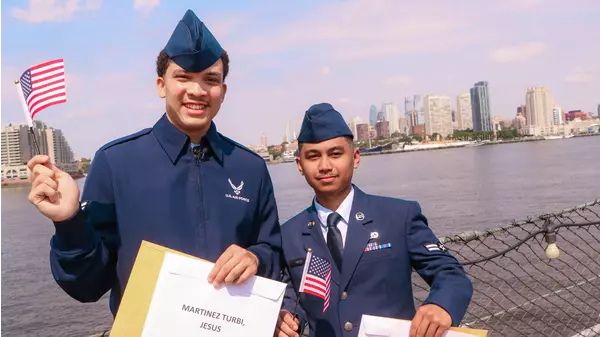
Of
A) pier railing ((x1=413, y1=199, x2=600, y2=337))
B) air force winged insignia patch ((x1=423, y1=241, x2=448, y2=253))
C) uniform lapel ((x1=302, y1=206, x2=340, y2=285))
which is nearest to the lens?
air force winged insignia patch ((x1=423, y1=241, x2=448, y2=253))

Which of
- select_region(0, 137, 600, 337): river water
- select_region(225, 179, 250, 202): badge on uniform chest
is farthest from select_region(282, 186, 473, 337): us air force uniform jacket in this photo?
select_region(0, 137, 600, 337): river water

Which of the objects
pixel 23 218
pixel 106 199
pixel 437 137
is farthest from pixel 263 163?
pixel 437 137

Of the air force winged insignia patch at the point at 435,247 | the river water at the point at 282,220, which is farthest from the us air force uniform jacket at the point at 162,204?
the river water at the point at 282,220

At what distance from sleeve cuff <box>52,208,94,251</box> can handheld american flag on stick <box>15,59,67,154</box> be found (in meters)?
0.63

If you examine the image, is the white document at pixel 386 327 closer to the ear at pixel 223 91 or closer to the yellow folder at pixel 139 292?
the yellow folder at pixel 139 292

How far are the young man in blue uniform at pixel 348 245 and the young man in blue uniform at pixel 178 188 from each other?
467 mm

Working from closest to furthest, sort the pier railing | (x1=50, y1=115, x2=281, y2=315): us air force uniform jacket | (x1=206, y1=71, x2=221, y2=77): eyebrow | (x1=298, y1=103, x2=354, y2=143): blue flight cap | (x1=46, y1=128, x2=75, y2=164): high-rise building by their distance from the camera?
1. (x1=50, y1=115, x2=281, y2=315): us air force uniform jacket
2. (x1=206, y1=71, x2=221, y2=77): eyebrow
3. (x1=298, y1=103, x2=354, y2=143): blue flight cap
4. (x1=46, y1=128, x2=75, y2=164): high-rise building
5. the pier railing

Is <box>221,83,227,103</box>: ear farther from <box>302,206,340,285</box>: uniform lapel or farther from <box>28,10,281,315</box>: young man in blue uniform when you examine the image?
<box>302,206,340,285</box>: uniform lapel

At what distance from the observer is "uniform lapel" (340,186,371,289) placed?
2768 mm

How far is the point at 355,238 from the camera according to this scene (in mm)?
2814

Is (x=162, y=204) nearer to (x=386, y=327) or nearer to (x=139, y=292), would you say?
(x=139, y=292)

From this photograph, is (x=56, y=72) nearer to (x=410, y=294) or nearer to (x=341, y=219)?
(x=341, y=219)

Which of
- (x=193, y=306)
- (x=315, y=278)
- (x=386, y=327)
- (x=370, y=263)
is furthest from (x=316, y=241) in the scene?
(x=193, y=306)

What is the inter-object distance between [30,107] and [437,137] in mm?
191408
